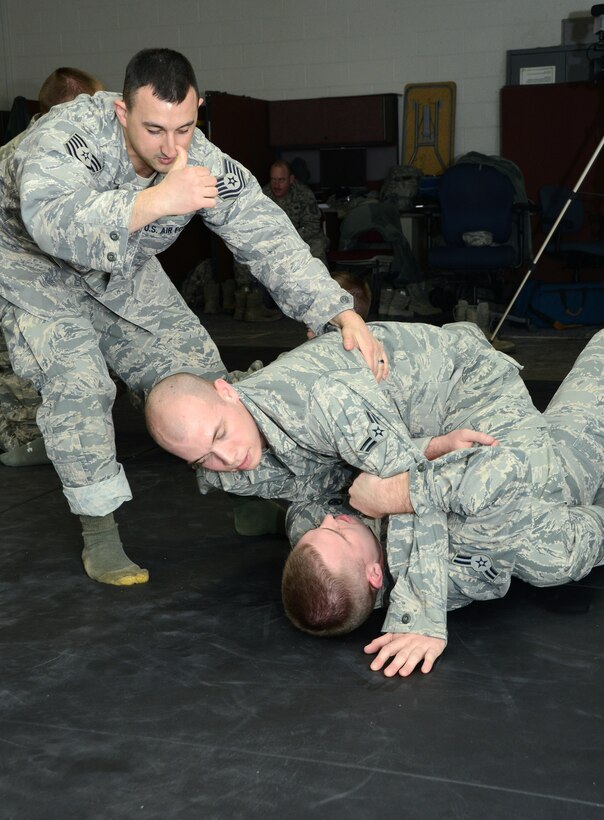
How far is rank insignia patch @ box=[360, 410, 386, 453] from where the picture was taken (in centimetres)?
200

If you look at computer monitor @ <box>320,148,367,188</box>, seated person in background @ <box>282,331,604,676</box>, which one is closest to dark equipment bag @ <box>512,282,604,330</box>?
computer monitor @ <box>320,148,367,188</box>

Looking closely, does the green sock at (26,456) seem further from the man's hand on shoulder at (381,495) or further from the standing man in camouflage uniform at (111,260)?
the man's hand on shoulder at (381,495)

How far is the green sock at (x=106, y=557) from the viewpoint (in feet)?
8.16

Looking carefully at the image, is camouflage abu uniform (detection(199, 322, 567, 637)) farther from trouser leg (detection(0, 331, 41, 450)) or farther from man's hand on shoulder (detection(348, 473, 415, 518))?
trouser leg (detection(0, 331, 41, 450))

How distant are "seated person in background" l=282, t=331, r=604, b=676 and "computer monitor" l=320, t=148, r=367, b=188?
710cm

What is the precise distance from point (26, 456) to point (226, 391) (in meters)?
1.84

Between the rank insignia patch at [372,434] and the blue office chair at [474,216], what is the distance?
16.9ft

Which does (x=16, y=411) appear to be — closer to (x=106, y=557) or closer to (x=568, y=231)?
(x=106, y=557)

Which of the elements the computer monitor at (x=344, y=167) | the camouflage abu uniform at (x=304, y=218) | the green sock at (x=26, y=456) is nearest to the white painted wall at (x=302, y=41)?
the computer monitor at (x=344, y=167)

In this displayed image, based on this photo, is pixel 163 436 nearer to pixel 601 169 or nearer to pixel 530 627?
pixel 530 627

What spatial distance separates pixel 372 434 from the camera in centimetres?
200

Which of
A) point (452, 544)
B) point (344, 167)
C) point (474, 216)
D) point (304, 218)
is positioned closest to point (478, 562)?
point (452, 544)

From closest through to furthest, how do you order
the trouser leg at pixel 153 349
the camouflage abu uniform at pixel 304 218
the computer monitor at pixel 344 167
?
the trouser leg at pixel 153 349 → the camouflage abu uniform at pixel 304 218 → the computer monitor at pixel 344 167

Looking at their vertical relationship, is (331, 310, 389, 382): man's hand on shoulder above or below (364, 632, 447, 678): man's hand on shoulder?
above
